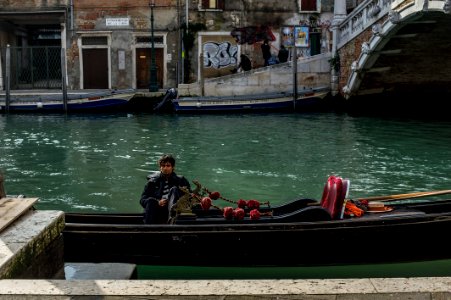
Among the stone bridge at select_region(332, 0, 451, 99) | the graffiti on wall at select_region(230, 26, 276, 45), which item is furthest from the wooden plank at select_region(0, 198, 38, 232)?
the graffiti on wall at select_region(230, 26, 276, 45)

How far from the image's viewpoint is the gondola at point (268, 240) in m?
4.08

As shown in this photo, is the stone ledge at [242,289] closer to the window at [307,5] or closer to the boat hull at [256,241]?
the boat hull at [256,241]

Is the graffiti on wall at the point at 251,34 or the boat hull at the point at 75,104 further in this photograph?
the graffiti on wall at the point at 251,34

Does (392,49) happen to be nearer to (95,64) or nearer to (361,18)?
(361,18)

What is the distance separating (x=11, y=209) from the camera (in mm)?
2678

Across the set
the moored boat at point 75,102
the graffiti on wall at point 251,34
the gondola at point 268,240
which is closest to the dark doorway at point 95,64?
the moored boat at point 75,102

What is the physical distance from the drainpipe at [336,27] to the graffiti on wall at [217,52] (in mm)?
2906

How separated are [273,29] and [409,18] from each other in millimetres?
6466

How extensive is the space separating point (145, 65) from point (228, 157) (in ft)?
28.7

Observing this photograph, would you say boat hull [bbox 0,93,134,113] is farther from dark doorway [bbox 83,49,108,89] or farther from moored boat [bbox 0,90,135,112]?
dark doorway [bbox 83,49,108,89]

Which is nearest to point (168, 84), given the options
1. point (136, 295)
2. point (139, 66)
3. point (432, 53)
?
point (139, 66)

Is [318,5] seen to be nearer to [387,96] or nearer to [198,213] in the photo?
[387,96]

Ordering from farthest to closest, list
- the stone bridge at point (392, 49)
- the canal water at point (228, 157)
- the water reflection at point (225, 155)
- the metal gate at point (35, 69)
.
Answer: the metal gate at point (35, 69) → the stone bridge at point (392, 49) → the water reflection at point (225, 155) → the canal water at point (228, 157)

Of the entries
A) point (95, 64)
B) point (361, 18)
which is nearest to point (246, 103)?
point (361, 18)
